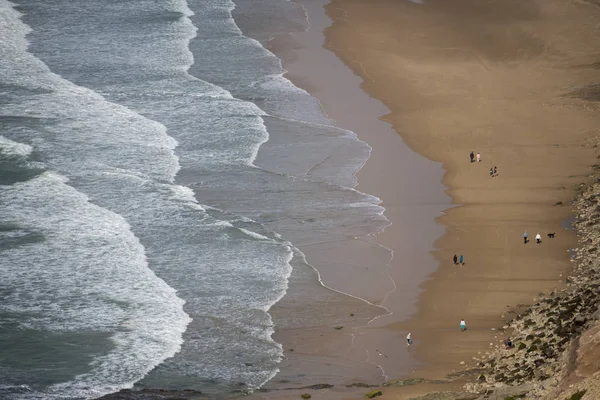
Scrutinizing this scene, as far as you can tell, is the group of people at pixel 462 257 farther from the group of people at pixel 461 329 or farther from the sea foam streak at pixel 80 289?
the sea foam streak at pixel 80 289

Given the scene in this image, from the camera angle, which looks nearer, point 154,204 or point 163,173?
point 154,204

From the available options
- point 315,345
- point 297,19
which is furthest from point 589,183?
point 297,19

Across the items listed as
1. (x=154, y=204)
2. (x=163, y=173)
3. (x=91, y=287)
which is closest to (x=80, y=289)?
(x=91, y=287)

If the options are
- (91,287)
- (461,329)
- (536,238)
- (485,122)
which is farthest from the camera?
(485,122)

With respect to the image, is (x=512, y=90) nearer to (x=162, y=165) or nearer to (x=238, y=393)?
(x=162, y=165)

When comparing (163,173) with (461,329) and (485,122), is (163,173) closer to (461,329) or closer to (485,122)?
(485,122)

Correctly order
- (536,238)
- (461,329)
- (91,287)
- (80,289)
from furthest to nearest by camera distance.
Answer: (536,238) < (91,287) < (80,289) < (461,329)

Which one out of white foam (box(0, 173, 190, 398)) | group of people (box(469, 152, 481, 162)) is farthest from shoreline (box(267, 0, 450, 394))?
white foam (box(0, 173, 190, 398))

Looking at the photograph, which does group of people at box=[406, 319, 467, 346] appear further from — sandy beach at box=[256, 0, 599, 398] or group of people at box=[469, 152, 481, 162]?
group of people at box=[469, 152, 481, 162]
